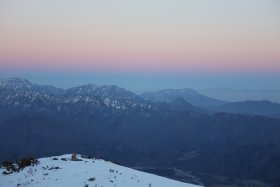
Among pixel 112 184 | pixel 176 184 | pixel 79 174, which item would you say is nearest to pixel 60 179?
pixel 79 174

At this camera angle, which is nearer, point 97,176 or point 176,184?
point 97,176

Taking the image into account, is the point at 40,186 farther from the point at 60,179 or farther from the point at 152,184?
the point at 152,184

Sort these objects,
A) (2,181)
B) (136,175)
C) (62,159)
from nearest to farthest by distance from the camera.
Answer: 1. (2,181)
2. (136,175)
3. (62,159)

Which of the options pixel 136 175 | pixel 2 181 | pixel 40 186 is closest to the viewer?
pixel 40 186

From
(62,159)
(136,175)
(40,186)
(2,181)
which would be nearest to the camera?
(40,186)

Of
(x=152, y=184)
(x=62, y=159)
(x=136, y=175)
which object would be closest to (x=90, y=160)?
(x=62, y=159)

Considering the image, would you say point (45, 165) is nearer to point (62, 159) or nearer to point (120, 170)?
point (62, 159)
